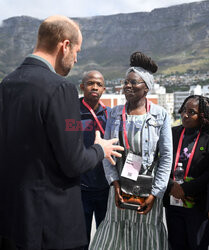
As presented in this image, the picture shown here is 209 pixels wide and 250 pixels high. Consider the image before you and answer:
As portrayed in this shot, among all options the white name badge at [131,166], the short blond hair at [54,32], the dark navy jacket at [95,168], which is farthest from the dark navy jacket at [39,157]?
the dark navy jacket at [95,168]

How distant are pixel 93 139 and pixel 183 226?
1.16m

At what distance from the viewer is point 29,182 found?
59.9 inches

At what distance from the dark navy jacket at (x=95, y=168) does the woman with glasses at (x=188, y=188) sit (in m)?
0.64

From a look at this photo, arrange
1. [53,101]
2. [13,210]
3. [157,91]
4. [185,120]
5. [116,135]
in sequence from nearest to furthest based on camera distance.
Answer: [53,101], [13,210], [116,135], [185,120], [157,91]

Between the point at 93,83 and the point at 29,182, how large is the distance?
6.44 ft

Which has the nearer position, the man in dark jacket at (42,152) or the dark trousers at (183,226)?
the man in dark jacket at (42,152)

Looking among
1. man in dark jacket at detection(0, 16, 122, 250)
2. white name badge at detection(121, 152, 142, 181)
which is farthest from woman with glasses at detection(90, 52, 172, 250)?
man in dark jacket at detection(0, 16, 122, 250)

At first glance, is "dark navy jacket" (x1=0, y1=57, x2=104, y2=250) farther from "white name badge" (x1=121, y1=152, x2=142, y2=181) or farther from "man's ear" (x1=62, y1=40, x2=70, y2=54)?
"white name badge" (x1=121, y1=152, x2=142, y2=181)

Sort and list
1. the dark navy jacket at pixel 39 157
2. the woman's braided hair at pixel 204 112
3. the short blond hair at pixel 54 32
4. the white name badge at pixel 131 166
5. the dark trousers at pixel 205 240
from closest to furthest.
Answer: the dark navy jacket at pixel 39 157 < the short blond hair at pixel 54 32 < the white name badge at pixel 131 166 < the dark trousers at pixel 205 240 < the woman's braided hair at pixel 204 112

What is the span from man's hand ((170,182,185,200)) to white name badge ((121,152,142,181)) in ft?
1.47

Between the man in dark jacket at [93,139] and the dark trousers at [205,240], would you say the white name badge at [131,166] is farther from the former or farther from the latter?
the dark trousers at [205,240]

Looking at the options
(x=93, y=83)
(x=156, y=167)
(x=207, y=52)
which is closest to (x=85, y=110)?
(x=93, y=83)

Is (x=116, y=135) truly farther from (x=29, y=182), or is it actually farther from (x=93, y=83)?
(x=29, y=182)

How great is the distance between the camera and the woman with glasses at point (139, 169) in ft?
8.12
